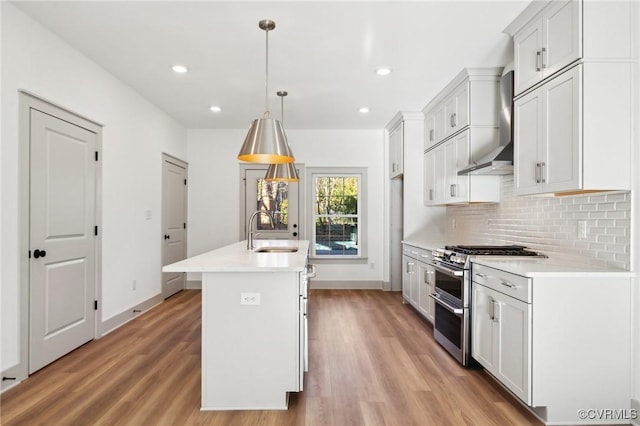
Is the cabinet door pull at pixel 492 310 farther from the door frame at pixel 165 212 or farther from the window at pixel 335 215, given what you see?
the door frame at pixel 165 212

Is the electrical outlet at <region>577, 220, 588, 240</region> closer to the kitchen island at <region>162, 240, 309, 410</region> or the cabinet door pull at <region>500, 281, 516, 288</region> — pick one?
the cabinet door pull at <region>500, 281, 516, 288</region>

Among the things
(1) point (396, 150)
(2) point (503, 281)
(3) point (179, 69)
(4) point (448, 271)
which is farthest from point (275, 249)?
(1) point (396, 150)

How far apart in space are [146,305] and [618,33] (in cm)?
530

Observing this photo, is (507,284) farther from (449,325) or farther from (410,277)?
(410,277)

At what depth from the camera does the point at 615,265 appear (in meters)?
2.39

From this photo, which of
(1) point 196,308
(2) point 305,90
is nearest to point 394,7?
(2) point 305,90

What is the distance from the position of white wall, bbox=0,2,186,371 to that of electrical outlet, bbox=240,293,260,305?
171 centimetres

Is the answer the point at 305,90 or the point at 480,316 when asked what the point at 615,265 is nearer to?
the point at 480,316

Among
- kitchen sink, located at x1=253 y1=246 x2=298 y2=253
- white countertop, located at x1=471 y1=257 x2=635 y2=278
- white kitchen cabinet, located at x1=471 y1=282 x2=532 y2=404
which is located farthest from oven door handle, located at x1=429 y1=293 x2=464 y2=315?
kitchen sink, located at x1=253 y1=246 x2=298 y2=253

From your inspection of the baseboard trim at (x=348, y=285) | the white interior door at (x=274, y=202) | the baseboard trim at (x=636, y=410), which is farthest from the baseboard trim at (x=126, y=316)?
the baseboard trim at (x=636, y=410)

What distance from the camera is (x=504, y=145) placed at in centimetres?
329

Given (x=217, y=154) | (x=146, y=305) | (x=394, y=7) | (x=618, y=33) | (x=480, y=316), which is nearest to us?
(x=618, y=33)

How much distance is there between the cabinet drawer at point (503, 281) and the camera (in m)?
2.30

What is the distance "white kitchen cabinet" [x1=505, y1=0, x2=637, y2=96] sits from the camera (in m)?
2.28
